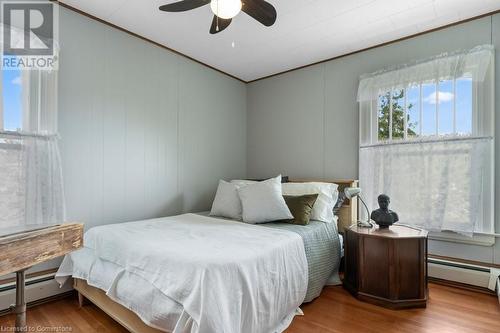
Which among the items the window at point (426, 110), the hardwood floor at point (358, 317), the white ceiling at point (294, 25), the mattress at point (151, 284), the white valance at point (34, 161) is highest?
the white ceiling at point (294, 25)

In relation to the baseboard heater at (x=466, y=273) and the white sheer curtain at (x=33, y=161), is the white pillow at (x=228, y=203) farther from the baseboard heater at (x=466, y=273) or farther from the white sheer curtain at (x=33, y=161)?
the baseboard heater at (x=466, y=273)

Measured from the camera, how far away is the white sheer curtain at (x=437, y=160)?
2.41m

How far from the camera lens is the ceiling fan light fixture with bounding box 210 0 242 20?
5.49 ft

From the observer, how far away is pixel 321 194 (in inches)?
111

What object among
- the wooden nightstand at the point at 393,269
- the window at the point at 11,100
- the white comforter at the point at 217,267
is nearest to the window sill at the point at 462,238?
the wooden nightstand at the point at 393,269

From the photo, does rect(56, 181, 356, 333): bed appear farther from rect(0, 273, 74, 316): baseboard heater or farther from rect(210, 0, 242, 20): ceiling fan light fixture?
rect(210, 0, 242, 20): ceiling fan light fixture

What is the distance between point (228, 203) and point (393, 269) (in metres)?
1.58

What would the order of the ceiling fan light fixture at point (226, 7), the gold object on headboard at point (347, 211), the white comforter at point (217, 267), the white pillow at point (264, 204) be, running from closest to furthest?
the white comforter at point (217, 267) → the ceiling fan light fixture at point (226, 7) → the white pillow at point (264, 204) → the gold object on headboard at point (347, 211)

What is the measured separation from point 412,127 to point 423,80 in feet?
1.53

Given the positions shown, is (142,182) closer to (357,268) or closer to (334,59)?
(357,268)

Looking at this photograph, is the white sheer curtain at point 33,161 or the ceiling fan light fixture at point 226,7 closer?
the ceiling fan light fixture at point 226,7

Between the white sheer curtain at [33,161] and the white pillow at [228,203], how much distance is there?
137 centimetres

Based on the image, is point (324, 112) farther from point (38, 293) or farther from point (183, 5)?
point (38, 293)

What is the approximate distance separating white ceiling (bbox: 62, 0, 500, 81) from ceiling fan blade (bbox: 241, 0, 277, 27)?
501mm
